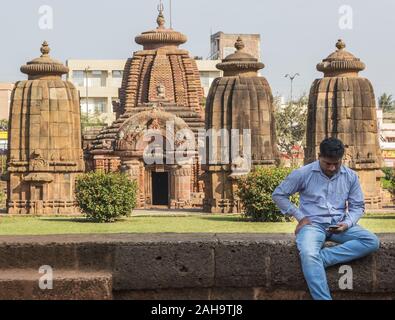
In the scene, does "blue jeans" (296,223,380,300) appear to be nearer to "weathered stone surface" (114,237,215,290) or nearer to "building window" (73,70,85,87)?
"weathered stone surface" (114,237,215,290)

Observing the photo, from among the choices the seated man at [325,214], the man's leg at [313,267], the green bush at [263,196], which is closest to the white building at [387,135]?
the green bush at [263,196]

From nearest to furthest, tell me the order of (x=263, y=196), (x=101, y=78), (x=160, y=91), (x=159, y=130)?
1. (x=263, y=196)
2. (x=159, y=130)
3. (x=160, y=91)
4. (x=101, y=78)

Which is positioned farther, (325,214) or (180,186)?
(180,186)

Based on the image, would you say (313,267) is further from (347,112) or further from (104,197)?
(347,112)

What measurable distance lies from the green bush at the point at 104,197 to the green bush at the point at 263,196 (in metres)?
3.66

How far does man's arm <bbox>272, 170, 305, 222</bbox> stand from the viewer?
8.12 metres

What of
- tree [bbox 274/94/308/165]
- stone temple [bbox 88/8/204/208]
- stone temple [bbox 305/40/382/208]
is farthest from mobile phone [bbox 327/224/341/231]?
tree [bbox 274/94/308/165]

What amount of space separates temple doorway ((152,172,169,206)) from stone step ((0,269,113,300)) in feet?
112

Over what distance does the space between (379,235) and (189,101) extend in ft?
130

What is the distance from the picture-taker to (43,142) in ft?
115

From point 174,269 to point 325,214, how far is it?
1.30 m

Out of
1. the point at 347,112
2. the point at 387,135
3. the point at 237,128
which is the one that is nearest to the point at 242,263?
the point at 237,128

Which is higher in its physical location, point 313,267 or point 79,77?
point 79,77

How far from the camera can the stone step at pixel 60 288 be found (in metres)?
8.05
